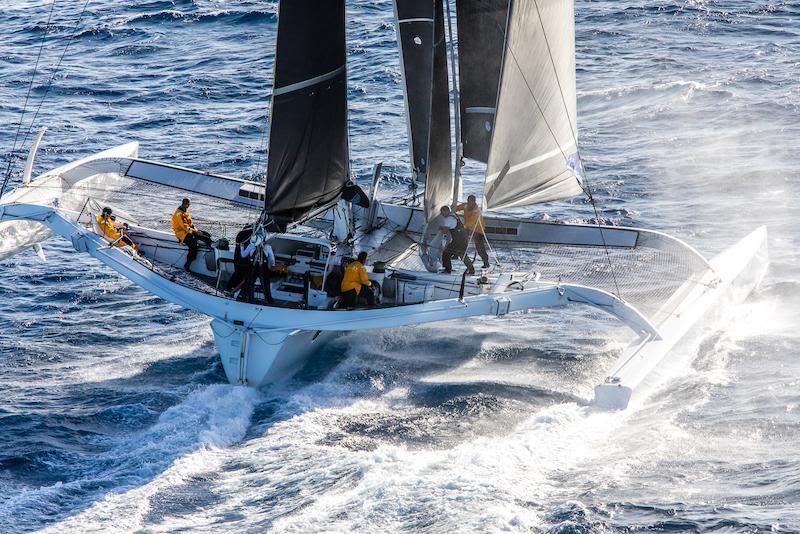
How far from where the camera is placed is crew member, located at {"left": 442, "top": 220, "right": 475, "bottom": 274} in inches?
633

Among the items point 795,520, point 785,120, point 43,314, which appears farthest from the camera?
point 785,120

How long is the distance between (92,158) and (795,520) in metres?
13.2

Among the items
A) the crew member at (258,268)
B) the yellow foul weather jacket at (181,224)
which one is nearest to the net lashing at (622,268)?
the crew member at (258,268)

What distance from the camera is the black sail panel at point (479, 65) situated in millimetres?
15992

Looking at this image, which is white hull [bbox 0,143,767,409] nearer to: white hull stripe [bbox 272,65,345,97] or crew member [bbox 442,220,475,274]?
crew member [bbox 442,220,475,274]

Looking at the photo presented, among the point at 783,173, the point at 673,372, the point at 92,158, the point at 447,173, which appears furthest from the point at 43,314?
the point at 783,173

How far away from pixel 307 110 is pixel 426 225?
2.44 metres

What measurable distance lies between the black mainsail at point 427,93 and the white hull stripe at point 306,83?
4.49ft

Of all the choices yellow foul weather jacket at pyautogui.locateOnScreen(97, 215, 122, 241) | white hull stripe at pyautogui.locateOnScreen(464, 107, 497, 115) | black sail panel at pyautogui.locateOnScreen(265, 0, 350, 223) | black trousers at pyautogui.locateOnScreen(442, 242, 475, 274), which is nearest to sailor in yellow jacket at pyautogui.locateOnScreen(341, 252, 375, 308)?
black sail panel at pyautogui.locateOnScreen(265, 0, 350, 223)

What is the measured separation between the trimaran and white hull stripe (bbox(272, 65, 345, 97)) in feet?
0.07

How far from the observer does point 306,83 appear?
15.1m

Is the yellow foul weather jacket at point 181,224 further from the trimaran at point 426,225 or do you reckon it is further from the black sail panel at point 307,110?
the black sail panel at point 307,110

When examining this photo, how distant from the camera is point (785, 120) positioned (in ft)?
82.0

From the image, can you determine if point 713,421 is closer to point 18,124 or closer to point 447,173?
point 447,173
